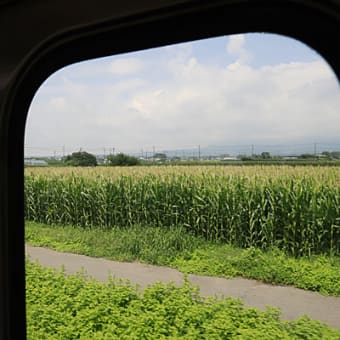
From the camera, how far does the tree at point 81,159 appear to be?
0.85 m

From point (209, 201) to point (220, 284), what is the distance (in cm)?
25

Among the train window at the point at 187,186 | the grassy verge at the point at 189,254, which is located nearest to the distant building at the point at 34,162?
the train window at the point at 187,186

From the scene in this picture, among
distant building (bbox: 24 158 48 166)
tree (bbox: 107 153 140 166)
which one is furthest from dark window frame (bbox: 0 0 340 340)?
tree (bbox: 107 153 140 166)

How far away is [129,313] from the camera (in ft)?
2.94

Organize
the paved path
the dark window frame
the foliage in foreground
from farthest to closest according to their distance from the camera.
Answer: the foliage in foreground → the paved path → the dark window frame

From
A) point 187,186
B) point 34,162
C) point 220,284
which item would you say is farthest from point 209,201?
point 34,162

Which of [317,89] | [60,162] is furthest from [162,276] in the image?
[317,89]

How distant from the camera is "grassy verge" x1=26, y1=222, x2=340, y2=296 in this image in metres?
0.70

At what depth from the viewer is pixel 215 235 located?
94cm

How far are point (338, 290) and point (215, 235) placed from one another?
36 cm

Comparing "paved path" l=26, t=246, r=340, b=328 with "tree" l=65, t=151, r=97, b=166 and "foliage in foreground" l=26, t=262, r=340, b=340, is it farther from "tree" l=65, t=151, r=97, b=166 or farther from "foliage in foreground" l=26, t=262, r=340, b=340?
"tree" l=65, t=151, r=97, b=166

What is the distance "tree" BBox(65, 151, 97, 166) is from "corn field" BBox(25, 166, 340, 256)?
38 millimetres

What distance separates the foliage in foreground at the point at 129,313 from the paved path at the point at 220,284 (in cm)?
2

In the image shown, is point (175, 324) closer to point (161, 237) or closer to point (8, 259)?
point (161, 237)
